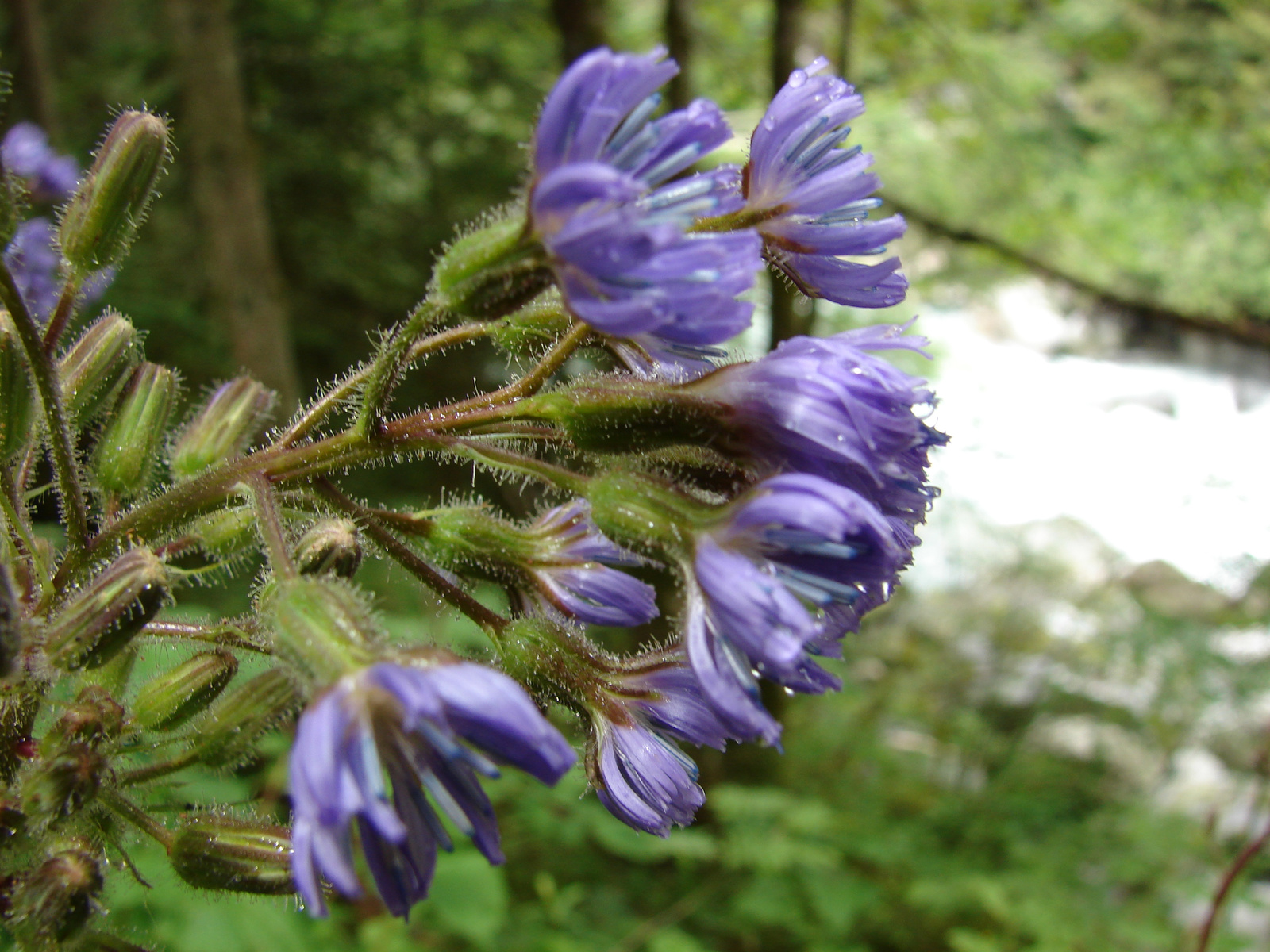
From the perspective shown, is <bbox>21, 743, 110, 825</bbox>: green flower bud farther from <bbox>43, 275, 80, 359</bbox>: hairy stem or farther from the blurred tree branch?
the blurred tree branch

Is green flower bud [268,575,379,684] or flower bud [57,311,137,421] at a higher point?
flower bud [57,311,137,421]

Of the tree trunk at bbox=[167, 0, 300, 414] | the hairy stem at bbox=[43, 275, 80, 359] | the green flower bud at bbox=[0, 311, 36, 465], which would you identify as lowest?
the tree trunk at bbox=[167, 0, 300, 414]

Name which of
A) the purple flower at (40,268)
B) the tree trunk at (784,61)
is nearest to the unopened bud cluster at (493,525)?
the purple flower at (40,268)

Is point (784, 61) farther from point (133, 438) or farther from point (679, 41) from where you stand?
point (133, 438)

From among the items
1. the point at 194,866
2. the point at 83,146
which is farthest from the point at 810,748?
the point at 83,146

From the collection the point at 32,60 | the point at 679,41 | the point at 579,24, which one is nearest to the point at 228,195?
the point at 32,60

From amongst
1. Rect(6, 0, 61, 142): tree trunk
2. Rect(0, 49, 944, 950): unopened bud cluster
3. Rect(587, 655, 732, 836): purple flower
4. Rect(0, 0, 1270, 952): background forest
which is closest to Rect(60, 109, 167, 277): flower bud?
Rect(0, 49, 944, 950): unopened bud cluster

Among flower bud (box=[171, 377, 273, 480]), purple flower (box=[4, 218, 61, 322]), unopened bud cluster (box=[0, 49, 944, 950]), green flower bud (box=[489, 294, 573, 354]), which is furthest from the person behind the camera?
purple flower (box=[4, 218, 61, 322])

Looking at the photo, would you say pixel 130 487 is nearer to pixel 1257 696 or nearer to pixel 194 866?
pixel 194 866
